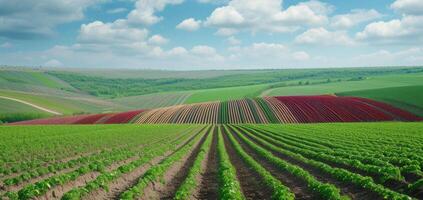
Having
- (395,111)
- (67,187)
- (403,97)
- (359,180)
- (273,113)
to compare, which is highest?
(359,180)

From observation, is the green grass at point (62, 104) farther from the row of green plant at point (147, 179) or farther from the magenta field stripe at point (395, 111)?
the row of green plant at point (147, 179)

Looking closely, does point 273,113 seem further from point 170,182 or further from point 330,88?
point 330,88

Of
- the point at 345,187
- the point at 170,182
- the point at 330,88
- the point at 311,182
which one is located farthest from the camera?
the point at 330,88

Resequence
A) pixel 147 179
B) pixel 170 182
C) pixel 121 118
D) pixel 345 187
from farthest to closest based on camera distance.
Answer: pixel 121 118 → pixel 170 182 → pixel 147 179 → pixel 345 187

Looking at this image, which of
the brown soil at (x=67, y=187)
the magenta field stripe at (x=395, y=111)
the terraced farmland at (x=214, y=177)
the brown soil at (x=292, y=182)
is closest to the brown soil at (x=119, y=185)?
the terraced farmland at (x=214, y=177)

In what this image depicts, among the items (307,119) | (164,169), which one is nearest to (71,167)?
(164,169)

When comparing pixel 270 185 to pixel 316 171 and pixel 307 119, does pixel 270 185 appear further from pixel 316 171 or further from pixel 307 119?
pixel 307 119

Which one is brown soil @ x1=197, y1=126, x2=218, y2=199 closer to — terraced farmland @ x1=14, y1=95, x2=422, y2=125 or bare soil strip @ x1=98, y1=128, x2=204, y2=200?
bare soil strip @ x1=98, y1=128, x2=204, y2=200

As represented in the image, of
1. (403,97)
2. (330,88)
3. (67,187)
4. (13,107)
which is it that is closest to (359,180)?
(67,187)
